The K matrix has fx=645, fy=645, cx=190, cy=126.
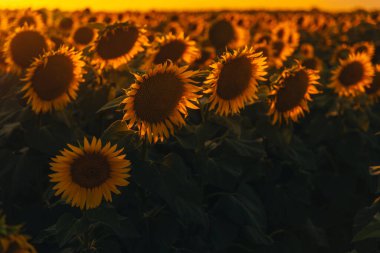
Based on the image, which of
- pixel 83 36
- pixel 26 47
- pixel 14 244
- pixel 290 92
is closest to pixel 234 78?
pixel 290 92

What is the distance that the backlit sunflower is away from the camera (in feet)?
11.5

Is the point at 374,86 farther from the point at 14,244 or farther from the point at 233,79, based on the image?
the point at 14,244

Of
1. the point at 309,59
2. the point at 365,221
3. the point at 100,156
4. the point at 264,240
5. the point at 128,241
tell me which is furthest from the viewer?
the point at 309,59

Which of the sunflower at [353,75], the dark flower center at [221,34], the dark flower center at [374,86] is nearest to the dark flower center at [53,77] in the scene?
the sunflower at [353,75]

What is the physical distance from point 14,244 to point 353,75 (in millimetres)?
4962

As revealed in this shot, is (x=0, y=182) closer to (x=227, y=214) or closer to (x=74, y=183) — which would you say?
(x=74, y=183)

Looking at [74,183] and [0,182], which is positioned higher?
[74,183]

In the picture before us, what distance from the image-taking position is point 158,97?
3754mm

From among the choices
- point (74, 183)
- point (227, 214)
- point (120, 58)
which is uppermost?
point (120, 58)

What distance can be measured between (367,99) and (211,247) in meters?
2.95

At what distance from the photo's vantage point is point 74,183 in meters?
3.53

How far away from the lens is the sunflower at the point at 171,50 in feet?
18.1

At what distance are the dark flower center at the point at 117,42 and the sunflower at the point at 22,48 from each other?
0.56 metres

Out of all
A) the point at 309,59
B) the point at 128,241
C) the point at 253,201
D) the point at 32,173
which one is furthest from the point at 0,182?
the point at 309,59
